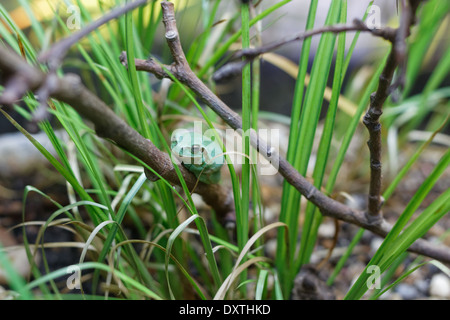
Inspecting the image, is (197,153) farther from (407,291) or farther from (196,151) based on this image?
(407,291)

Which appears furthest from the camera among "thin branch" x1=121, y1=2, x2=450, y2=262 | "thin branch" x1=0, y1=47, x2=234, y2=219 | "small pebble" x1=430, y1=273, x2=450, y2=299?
"small pebble" x1=430, y1=273, x2=450, y2=299

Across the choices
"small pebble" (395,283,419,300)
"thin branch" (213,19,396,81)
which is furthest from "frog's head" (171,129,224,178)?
"small pebble" (395,283,419,300)

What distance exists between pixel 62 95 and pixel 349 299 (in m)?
0.48

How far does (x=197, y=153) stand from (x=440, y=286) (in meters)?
0.64

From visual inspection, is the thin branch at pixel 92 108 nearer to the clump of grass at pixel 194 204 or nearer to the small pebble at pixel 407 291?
the clump of grass at pixel 194 204

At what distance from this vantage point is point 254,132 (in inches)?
19.6

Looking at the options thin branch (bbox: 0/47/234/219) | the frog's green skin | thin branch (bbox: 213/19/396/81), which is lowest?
thin branch (bbox: 0/47/234/219)

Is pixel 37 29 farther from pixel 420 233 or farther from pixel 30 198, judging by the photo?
pixel 420 233

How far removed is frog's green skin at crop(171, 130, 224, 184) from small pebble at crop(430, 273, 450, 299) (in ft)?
1.91

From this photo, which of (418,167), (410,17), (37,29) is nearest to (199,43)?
(37,29)

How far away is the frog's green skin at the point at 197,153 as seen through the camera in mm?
514

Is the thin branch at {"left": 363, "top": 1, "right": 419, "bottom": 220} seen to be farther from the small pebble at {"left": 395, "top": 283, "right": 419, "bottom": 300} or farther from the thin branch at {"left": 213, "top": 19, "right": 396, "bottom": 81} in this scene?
the small pebble at {"left": 395, "top": 283, "right": 419, "bottom": 300}

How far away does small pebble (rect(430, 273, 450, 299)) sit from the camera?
788 mm

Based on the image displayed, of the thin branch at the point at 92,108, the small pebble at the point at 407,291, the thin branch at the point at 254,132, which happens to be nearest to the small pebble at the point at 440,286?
the small pebble at the point at 407,291
